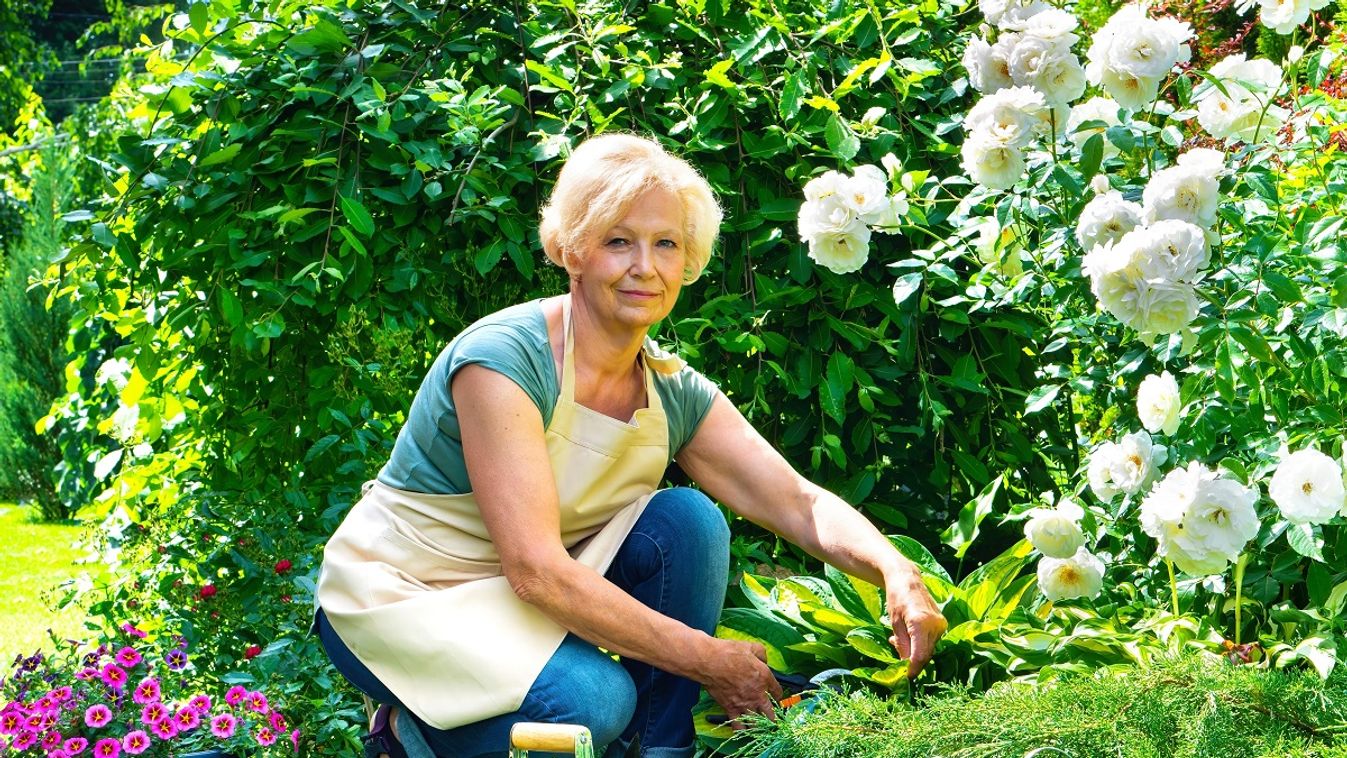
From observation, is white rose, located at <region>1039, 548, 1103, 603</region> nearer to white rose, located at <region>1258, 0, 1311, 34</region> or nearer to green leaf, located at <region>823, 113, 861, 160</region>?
white rose, located at <region>1258, 0, 1311, 34</region>

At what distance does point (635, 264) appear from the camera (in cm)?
222

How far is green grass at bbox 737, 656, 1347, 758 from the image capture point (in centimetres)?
166

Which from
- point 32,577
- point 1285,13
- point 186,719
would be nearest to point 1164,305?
point 1285,13

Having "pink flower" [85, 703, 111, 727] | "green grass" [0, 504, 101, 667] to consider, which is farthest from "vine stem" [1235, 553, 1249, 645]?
"green grass" [0, 504, 101, 667]

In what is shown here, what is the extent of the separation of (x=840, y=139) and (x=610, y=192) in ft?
2.75

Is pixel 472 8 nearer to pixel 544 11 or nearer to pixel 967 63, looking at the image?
pixel 544 11

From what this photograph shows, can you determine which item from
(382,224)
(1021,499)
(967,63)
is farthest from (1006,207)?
(382,224)

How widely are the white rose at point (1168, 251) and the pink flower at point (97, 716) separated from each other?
1.83 m

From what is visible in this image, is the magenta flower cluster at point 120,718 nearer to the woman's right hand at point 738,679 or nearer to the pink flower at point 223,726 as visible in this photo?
the pink flower at point 223,726

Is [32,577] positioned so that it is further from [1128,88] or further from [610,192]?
[1128,88]

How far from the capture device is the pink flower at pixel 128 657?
2510 millimetres

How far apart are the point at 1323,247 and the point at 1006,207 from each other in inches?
19.9

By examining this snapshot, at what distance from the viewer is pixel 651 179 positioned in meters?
2.23

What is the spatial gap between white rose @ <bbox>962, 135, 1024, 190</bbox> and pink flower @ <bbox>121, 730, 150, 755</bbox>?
1.65m
